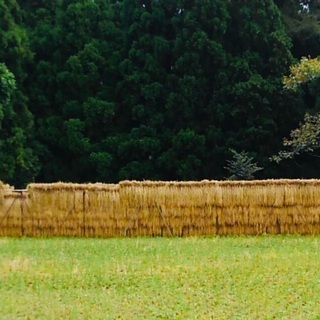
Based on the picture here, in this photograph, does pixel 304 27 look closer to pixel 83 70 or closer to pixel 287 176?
pixel 287 176

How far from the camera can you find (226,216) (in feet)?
43.2

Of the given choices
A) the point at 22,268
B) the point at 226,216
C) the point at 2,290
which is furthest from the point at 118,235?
the point at 2,290

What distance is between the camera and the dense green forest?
21703 mm

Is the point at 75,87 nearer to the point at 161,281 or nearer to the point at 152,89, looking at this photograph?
the point at 152,89

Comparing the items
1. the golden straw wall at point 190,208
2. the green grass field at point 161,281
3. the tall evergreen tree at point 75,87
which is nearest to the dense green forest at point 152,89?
the tall evergreen tree at point 75,87

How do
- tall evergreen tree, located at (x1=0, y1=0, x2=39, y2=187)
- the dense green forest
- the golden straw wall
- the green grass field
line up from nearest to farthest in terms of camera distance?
the green grass field
the golden straw wall
tall evergreen tree, located at (x1=0, y1=0, x2=39, y2=187)
the dense green forest

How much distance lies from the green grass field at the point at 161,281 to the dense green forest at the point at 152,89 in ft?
33.5

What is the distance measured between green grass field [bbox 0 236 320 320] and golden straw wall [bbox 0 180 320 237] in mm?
1258

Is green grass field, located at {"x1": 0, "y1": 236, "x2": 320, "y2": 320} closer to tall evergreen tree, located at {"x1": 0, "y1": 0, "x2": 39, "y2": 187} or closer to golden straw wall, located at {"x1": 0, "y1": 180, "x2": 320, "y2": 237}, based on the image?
golden straw wall, located at {"x1": 0, "y1": 180, "x2": 320, "y2": 237}

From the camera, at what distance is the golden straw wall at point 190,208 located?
43.2ft

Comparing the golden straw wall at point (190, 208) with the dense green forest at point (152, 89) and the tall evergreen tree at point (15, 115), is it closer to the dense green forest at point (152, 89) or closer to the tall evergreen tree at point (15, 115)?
the tall evergreen tree at point (15, 115)

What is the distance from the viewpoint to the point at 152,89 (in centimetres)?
2255

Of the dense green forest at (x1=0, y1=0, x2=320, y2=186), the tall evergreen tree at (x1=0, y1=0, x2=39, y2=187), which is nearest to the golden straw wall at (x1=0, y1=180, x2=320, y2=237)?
the tall evergreen tree at (x1=0, y1=0, x2=39, y2=187)

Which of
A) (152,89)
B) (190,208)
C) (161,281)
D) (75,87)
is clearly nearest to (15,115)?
(75,87)
